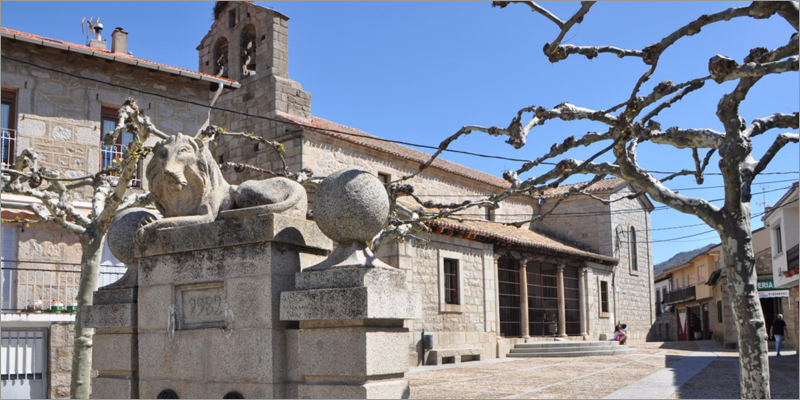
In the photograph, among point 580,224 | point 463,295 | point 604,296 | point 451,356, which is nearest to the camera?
point 451,356

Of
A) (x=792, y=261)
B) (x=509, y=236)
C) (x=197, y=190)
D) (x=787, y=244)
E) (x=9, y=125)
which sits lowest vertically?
(x=792, y=261)

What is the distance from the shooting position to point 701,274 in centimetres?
4719

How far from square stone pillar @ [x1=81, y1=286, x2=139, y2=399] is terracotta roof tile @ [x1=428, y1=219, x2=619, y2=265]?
11.7m

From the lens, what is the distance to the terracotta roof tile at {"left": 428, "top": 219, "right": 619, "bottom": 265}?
20.4 meters

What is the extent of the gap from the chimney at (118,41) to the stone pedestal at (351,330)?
14.8m

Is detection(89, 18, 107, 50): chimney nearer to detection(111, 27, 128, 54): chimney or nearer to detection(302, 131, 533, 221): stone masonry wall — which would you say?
detection(111, 27, 128, 54): chimney

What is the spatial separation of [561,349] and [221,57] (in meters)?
14.4

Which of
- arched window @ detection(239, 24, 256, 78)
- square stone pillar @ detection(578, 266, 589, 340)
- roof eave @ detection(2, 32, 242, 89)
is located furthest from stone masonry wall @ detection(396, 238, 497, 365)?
arched window @ detection(239, 24, 256, 78)

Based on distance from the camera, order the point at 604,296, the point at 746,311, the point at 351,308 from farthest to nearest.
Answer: the point at 604,296
the point at 746,311
the point at 351,308

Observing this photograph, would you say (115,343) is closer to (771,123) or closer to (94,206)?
(94,206)

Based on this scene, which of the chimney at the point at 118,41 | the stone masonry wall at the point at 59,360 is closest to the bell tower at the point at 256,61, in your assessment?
the chimney at the point at 118,41

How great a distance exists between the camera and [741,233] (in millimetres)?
7215

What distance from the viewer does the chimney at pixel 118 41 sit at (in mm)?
17891

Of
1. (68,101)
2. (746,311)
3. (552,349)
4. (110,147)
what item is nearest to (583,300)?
(552,349)
